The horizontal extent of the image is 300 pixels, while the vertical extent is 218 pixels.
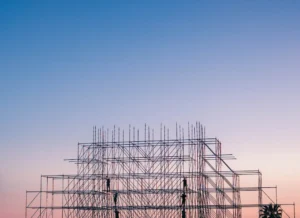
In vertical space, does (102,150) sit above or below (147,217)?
above

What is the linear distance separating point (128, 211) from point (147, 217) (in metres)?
1.88

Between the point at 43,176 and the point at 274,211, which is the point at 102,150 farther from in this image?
the point at 274,211

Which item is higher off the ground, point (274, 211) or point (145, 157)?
point (145, 157)

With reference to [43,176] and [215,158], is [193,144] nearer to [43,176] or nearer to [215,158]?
[215,158]

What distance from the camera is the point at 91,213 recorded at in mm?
61094

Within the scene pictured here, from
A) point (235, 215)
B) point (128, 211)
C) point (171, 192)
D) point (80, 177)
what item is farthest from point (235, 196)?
point (80, 177)

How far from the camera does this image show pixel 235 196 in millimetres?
59406

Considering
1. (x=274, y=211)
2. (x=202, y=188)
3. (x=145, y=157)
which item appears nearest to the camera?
(x=202, y=188)

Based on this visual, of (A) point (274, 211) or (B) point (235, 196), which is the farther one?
(A) point (274, 211)

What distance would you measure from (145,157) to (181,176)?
4589 mm

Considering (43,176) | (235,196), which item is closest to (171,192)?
(235,196)

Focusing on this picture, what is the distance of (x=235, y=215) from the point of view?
58.1m

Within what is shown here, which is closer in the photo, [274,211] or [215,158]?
[215,158]

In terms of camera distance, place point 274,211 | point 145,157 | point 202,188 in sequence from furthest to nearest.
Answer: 1. point 274,211
2. point 145,157
3. point 202,188
